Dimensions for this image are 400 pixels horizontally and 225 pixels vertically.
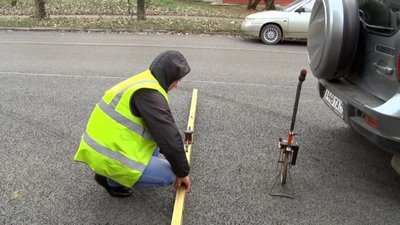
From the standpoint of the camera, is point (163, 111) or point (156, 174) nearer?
point (163, 111)

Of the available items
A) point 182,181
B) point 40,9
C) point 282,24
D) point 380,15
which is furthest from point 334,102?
point 40,9

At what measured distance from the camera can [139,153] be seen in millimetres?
2938

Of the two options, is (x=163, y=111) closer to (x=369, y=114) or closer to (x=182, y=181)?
(x=182, y=181)

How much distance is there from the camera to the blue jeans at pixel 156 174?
302 centimetres

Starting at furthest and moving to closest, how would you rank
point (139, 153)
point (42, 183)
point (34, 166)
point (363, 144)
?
point (363, 144) → point (34, 166) → point (42, 183) → point (139, 153)

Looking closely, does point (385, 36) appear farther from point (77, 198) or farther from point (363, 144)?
point (77, 198)

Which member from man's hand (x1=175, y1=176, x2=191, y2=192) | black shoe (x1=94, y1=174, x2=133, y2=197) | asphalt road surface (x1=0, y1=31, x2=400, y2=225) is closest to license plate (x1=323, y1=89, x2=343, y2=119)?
asphalt road surface (x1=0, y1=31, x2=400, y2=225)

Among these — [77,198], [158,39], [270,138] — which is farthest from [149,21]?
[77,198]

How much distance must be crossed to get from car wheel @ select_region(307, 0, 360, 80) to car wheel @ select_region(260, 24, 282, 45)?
8.74 meters

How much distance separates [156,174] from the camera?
9.97ft

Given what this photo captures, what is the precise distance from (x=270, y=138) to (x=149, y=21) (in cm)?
1200

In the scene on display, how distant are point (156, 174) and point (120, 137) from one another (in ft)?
1.29

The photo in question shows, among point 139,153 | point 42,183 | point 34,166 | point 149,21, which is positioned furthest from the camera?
point 149,21

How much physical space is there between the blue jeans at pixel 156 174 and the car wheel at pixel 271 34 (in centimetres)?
971
